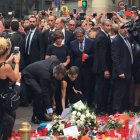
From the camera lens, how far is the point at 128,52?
11.1 meters

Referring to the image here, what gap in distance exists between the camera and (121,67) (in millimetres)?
11047

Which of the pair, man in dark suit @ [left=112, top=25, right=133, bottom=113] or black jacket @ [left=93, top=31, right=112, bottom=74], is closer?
man in dark suit @ [left=112, top=25, right=133, bottom=113]

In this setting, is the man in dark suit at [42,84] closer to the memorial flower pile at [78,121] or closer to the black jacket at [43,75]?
the black jacket at [43,75]

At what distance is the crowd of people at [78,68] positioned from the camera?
1000 centimetres

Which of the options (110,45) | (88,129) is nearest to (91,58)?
(110,45)

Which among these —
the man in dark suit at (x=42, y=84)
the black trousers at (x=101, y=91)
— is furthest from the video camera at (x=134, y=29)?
the man in dark suit at (x=42, y=84)

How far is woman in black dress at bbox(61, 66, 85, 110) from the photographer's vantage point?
10078mm

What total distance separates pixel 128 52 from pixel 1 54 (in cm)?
467

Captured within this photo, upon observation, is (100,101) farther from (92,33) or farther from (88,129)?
(88,129)

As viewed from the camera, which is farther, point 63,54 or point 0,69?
point 63,54

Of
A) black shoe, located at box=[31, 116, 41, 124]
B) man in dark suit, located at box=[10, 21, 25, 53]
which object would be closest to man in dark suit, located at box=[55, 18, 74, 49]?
man in dark suit, located at box=[10, 21, 25, 53]

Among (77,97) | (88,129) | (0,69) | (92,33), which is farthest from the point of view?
(92,33)

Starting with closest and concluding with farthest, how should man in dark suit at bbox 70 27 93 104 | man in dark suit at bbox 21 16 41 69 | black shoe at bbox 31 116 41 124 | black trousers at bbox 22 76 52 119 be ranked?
black trousers at bbox 22 76 52 119 → black shoe at bbox 31 116 41 124 → man in dark suit at bbox 70 27 93 104 → man in dark suit at bbox 21 16 41 69

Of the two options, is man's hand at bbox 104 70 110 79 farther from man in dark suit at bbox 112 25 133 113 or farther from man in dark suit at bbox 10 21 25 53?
man in dark suit at bbox 10 21 25 53
